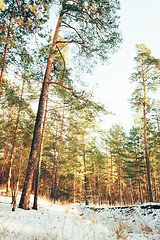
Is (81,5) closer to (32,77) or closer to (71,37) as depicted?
(71,37)

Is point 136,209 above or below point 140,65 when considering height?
below

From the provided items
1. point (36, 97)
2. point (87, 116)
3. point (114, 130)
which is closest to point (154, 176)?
point (114, 130)

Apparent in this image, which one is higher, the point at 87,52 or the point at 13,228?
the point at 87,52

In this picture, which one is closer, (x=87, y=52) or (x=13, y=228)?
(x=13, y=228)

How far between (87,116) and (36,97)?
12.9ft

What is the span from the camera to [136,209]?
7957 millimetres

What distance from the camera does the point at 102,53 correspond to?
7.75 m

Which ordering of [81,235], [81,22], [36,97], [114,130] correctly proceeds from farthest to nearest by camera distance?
[114,130] < [36,97] < [81,22] < [81,235]

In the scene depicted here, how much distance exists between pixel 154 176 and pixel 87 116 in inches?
887

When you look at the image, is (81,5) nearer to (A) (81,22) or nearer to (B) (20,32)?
(A) (81,22)

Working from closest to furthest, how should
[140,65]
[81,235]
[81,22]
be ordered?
1. [81,235]
2. [81,22]
3. [140,65]

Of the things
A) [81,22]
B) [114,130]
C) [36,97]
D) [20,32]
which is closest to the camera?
[20,32]

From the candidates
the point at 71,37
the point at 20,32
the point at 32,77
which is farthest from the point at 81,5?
the point at 32,77

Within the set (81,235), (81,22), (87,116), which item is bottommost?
(81,235)
